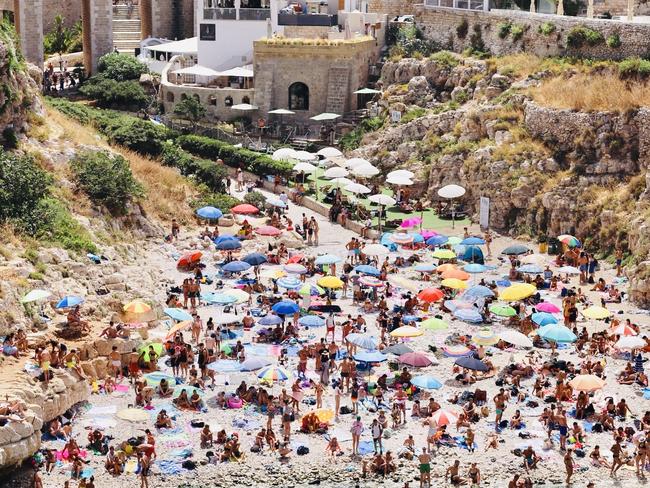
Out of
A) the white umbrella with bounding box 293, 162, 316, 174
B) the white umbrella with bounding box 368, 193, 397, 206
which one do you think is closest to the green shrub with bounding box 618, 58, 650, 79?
the white umbrella with bounding box 368, 193, 397, 206

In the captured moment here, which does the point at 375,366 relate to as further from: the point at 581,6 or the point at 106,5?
the point at 106,5

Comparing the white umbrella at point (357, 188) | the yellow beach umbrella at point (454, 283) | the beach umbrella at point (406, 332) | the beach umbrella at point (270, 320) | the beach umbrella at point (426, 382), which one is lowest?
the beach umbrella at point (426, 382)

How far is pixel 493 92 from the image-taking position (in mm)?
60375

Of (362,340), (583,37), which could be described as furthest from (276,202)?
(583,37)

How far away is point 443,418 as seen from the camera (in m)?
35.3

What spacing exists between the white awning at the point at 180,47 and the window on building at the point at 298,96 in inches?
276

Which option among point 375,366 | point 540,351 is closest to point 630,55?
point 540,351

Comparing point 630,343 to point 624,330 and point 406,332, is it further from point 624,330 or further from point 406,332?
point 406,332

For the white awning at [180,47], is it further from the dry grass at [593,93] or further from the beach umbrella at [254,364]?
the beach umbrella at [254,364]

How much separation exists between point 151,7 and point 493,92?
27867mm

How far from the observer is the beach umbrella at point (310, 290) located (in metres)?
45.3

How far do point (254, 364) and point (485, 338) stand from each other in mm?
7944

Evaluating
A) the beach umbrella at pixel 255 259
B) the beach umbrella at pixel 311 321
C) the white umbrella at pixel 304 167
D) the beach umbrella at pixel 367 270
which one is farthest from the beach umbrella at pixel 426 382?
the white umbrella at pixel 304 167

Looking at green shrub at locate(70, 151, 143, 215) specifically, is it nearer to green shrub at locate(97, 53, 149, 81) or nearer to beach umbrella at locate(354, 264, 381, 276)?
beach umbrella at locate(354, 264, 381, 276)
